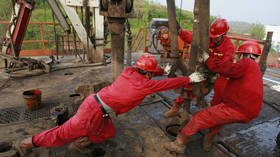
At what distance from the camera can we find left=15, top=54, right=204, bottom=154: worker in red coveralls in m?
2.62

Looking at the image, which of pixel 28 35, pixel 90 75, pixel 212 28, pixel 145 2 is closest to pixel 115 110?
pixel 212 28

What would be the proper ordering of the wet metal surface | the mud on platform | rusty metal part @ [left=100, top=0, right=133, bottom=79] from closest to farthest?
the mud on platform → the wet metal surface → rusty metal part @ [left=100, top=0, right=133, bottom=79]

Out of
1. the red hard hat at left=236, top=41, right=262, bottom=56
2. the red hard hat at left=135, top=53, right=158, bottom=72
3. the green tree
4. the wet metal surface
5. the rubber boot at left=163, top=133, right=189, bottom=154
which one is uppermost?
the green tree

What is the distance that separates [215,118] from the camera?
272cm

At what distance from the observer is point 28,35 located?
1734 centimetres

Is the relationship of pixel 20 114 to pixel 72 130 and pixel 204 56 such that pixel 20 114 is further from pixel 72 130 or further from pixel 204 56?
pixel 204 56

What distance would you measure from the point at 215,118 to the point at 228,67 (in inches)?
28.3

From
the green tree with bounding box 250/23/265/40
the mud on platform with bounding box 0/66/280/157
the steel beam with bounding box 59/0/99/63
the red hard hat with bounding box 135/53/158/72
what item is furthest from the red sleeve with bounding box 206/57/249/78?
the green tree with bounding box 250/23/265/40

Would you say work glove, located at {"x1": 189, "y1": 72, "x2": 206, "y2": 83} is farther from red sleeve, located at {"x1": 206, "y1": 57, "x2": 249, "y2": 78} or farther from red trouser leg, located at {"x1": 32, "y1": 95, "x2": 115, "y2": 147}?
red trouser leg, located at {"x1": 32, "y1": 95, "x2": 115, "y2": 147}

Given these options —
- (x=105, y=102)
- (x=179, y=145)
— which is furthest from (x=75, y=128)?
(x=179, y=145)

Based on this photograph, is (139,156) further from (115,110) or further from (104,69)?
(104,69)

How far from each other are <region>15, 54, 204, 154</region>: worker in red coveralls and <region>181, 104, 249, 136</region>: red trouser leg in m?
0.47

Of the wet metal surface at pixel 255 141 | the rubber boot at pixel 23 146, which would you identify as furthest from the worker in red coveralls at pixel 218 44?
the rubber boot at pixel 23 146

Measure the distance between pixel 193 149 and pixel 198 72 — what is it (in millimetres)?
1240
